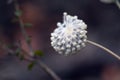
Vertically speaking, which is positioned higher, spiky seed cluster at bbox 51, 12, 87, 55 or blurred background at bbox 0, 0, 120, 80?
blurred background at bbox 0, 0, 120, 80

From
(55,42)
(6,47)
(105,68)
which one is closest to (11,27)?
(105,68)

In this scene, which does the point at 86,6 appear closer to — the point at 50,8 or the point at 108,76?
the point at 50,8

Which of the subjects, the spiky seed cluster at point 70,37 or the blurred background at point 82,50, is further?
the blurred background at point 82,50

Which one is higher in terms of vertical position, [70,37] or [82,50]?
[82,50]

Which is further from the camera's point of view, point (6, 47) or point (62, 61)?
point (62, 61)

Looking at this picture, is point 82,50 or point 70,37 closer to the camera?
point 70,37

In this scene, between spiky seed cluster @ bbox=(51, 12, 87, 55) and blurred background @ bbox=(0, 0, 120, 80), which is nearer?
spiky seed cluster @ bbox=(51, 12, 87, 55)

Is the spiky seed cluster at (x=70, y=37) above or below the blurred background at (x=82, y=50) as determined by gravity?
below

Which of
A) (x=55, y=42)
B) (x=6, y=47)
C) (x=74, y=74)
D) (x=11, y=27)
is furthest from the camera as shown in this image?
(x=11, y=27)
